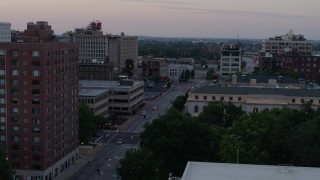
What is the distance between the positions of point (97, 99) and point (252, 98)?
115ft

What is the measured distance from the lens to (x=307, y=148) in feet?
223

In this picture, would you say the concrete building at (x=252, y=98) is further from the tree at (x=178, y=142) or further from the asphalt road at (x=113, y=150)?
the tree at (x=178, y=142)

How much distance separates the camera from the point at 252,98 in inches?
4414

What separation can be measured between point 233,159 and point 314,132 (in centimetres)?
1076

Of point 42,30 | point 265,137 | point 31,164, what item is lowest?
point 31,164

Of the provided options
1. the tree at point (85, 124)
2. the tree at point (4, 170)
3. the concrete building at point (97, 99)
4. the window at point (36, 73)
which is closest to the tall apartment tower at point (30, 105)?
the window at point (36, 73)

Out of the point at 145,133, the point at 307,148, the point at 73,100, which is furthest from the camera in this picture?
the point at 73,100

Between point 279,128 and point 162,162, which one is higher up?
point 279,128

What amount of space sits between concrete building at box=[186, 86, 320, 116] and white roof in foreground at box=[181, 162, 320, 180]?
5865 cm

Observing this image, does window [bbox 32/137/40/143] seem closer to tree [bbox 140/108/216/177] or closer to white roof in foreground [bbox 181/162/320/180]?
tree [bbox 140/108/216/177]

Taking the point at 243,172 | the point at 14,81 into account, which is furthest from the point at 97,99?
the point at 243,172

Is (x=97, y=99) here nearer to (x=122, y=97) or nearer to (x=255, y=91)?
(x=122, y=97)

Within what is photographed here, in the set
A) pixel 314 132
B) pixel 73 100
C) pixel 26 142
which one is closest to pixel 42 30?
pixel 73 100

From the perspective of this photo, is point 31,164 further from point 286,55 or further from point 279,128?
point 286,55
